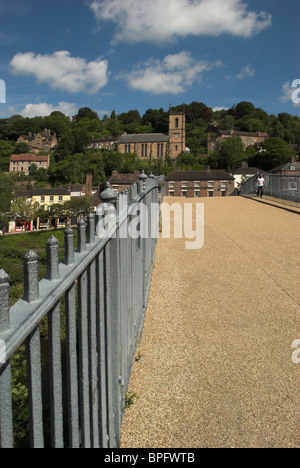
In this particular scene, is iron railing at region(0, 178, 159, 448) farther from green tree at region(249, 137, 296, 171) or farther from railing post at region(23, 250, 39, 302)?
green tree at region(249, 137, 296, 171)

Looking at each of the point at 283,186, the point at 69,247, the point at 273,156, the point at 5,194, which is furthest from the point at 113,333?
the point at 273,156

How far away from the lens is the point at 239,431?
123 inches

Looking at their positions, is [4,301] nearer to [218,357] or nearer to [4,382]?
[4,382]

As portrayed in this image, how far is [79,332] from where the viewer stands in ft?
6.44

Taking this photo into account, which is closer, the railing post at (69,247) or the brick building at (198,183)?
the railing post at (69,247)

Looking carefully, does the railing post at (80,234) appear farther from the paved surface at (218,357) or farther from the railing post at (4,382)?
the paved surface at (218,357)

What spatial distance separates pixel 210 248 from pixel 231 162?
92.1m

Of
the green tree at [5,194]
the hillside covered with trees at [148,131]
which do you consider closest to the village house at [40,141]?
the hillside covered with trees at [148,131]

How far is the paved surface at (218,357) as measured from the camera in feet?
10.4

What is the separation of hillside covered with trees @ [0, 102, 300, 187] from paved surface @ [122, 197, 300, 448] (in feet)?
286

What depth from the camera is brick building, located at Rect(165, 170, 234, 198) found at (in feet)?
206

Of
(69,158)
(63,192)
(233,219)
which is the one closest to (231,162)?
(63,192)

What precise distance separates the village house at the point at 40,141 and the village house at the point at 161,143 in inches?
1625
